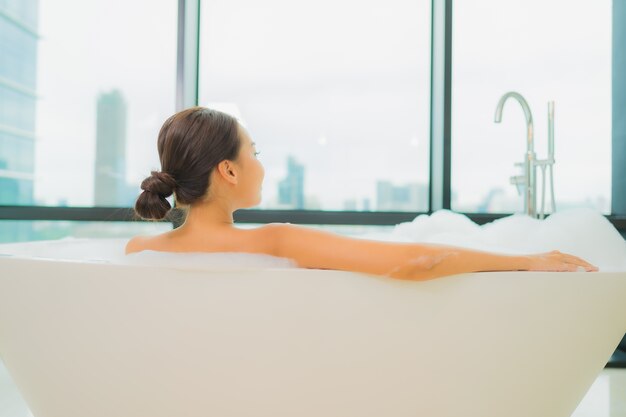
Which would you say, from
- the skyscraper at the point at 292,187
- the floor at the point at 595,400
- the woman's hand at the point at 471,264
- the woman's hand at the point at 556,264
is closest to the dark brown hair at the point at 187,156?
the woman's hand at the point at 471,264

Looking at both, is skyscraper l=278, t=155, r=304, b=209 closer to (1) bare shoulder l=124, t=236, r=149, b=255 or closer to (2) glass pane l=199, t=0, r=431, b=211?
(2) glass pane l=199, t=0, r=431, b=211

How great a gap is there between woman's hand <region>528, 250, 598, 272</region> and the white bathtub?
0.03m

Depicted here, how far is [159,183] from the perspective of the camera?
3.53ft

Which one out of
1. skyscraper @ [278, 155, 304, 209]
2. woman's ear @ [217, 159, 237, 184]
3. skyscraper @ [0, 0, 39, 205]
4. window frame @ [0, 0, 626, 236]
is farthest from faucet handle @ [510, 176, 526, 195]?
skyscraper @ [0, 0, 39, 205]

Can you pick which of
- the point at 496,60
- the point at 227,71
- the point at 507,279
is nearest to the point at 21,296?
the point at 507,279

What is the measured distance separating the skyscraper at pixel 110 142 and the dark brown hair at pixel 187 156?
1.69 m

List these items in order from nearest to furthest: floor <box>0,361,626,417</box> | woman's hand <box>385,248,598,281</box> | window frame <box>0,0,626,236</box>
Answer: woman's hand <box>385,248,598,281</box>
floor <box>0,361,626,417</box>
window frame <box>0,0,626,236</box>

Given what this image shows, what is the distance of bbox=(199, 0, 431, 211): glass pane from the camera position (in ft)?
8.69

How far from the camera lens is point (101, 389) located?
1052mm

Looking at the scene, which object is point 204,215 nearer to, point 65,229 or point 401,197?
point 401,197

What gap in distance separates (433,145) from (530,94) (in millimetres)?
561

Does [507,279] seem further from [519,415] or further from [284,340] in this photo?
[284,340]

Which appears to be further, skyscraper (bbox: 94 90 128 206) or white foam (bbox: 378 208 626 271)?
skyscraper (bbox: 94 90 128 206)

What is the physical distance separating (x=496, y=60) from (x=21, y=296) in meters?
2.44
